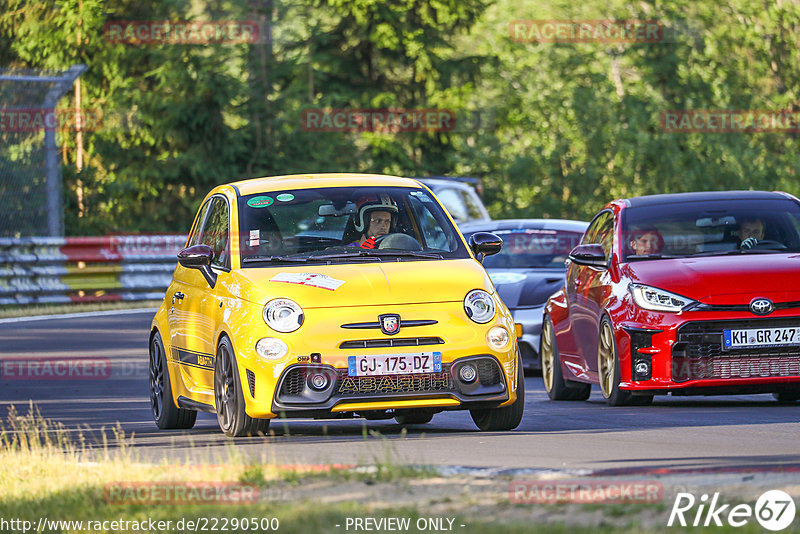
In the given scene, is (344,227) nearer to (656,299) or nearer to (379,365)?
(379,365)

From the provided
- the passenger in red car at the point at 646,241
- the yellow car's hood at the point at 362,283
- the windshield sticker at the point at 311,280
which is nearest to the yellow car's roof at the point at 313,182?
the yellow car's hood at the point at 362,283

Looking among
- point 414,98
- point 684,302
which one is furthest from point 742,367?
point 414,98

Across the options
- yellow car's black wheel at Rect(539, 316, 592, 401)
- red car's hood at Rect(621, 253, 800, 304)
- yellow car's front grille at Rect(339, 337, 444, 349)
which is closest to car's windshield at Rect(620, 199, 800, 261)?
red car's hood at Rect(621, 253, 800, 304)

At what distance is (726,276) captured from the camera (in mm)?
11930

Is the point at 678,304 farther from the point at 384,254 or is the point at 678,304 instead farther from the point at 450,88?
the point at 450,88

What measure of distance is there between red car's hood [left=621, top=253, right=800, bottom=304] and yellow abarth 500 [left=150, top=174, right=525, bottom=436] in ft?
5.09

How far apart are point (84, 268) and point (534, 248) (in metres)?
11.2

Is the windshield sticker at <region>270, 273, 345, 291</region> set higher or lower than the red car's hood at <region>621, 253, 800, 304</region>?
higher

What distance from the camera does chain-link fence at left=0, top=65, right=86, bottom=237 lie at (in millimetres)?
24141

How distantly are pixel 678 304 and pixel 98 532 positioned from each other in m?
6.00

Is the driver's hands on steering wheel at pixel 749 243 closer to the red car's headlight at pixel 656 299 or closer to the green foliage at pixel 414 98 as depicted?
the red car's headlight at pixel 656 299


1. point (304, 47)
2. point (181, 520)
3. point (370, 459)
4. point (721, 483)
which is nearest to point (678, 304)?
point (370, 459)

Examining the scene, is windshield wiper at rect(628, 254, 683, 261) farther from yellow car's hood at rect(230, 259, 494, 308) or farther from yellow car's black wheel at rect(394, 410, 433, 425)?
yellow car's hood at rect(230, 259, 494, 308)

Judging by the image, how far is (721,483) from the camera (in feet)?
22.9
